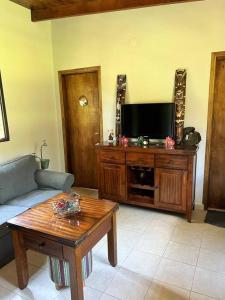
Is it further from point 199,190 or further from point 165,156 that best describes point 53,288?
point 199,190

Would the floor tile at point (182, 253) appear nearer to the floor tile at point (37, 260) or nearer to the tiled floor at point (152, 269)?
the tiled floor at point (152, 269)

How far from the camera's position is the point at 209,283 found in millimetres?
1980

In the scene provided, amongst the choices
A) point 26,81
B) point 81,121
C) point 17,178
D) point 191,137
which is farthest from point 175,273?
point 26,81

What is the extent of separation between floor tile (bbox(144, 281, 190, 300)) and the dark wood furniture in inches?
46.8

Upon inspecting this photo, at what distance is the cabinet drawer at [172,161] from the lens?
290 centimetres

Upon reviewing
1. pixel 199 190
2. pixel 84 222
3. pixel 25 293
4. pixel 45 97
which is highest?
pixel 45 97

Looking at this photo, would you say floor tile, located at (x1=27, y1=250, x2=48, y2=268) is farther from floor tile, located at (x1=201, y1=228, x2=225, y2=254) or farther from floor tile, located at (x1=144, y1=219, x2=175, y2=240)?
floor tile, located at (x1=201, y1=228, x2=225, y2=254)

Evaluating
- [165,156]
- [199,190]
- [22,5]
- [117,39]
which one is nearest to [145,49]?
[117,39]

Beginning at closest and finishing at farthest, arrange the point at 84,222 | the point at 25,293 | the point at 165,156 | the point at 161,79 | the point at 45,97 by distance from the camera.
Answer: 1. the point at 84,222
2. the point at 25,293
3. the point at 165,156
4. the point at 161,79
5. the point at 45,97

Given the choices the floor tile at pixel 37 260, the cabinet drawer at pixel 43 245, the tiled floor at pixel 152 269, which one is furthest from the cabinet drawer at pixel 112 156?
the cabinet drawer at pixel 43 245

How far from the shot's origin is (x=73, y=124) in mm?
4195

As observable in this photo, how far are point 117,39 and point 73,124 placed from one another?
5.18 feet

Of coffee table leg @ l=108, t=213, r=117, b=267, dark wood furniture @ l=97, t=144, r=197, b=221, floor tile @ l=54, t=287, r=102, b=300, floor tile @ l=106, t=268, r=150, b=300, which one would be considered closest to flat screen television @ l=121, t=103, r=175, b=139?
dark wood furniture @ l=97, t=144, r=197, b=221

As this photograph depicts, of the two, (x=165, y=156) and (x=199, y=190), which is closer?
(x=165, y=156)
